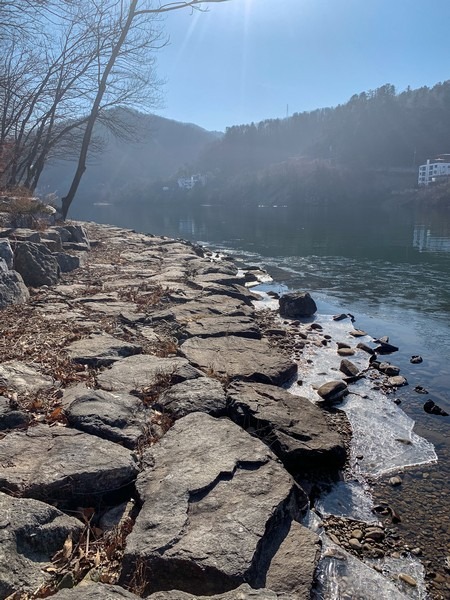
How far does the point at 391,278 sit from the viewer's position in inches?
475

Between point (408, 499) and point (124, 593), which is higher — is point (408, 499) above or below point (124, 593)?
below

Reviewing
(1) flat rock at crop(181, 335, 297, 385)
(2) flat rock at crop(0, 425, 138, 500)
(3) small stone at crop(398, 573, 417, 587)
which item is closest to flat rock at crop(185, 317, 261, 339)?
(1) flat rock at crop(181, 335, 297, 385)

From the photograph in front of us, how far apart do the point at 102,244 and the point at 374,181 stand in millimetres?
70518

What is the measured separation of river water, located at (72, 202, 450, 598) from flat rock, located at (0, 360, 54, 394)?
8.33ft

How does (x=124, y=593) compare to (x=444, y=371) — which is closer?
(x=124, y=593)

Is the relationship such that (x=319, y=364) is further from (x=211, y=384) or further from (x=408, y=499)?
(x=408, y=499)

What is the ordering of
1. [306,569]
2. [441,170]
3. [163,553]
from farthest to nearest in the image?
1. [441,170]
2. [306,569]
3. [163,553]

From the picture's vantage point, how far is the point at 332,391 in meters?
4.66

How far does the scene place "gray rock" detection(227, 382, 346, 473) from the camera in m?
3.33

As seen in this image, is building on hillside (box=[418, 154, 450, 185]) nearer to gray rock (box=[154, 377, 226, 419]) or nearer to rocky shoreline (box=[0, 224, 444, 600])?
rocky shoreline (box=[0, 224, 444, 600])

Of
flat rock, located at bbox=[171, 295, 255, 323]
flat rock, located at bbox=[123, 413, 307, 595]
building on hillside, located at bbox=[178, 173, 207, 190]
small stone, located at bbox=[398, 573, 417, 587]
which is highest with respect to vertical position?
building on hillside, located at bbox=[178, 173, 207, 190]

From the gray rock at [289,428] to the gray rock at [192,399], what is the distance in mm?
117

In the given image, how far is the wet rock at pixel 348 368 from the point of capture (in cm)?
528

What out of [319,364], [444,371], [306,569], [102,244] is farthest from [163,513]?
[102,244]
